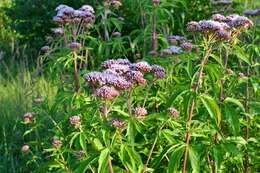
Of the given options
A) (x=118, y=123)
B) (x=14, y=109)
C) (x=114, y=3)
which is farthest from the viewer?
(x=14, y=109)

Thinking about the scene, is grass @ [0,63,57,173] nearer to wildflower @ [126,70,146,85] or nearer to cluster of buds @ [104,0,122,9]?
cluster of buds @ [104,0,122,9]

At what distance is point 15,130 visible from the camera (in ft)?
19.1

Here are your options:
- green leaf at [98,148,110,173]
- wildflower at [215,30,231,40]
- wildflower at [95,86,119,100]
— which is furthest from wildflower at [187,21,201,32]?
green leaf at [98,148,110,173]

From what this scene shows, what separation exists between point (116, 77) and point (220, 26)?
613 millimetres

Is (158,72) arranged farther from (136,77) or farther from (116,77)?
(116,77)

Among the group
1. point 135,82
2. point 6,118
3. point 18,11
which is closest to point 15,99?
point 6,118

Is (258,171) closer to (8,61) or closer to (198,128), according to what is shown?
(198,128)

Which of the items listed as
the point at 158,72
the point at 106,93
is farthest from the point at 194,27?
the point at 106,93

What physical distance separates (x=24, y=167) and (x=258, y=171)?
2.22 meters

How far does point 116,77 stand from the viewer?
2.75m

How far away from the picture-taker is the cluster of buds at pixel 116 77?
268cm

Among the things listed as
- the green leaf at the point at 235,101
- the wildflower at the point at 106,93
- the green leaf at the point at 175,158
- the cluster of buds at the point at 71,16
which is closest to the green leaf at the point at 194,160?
the green leaf at the point at 175,158

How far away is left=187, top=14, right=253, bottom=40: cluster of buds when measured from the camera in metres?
2.89

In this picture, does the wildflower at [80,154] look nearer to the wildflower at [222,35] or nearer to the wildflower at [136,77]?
the wildflower at [136,77]
